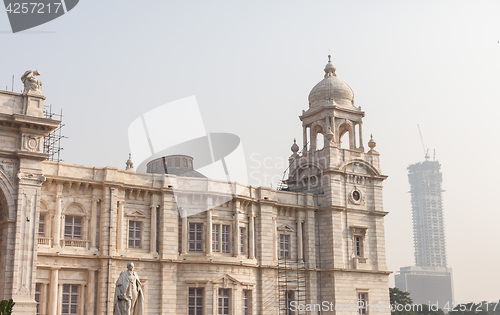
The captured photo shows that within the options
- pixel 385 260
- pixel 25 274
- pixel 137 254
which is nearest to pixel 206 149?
pixel 137 254

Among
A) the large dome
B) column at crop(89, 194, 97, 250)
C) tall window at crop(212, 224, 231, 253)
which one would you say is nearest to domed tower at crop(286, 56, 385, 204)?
the large dome

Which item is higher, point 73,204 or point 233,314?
point 73,204

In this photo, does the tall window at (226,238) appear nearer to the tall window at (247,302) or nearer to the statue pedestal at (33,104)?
the tall window at (247,302)

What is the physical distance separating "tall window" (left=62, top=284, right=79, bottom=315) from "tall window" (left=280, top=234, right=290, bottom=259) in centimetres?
1348

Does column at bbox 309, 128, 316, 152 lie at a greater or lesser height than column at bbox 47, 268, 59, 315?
greater

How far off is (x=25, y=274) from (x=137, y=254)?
8232mm

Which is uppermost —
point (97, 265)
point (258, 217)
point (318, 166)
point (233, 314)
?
point (318, 166)

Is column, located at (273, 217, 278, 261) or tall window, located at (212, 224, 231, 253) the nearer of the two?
tall window, located at (212, 224, 231, 253)

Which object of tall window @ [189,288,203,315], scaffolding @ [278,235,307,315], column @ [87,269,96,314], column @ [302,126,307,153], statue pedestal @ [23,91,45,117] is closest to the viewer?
statue pedestal @ [23,91,45,117]

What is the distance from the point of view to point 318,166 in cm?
4459

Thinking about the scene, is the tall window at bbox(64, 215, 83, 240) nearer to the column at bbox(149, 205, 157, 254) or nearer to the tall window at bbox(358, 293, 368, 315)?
the column at bbox(149, 205, 157, 254)

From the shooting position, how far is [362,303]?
144 ft

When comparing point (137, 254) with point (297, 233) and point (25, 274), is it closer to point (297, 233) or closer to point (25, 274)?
point (25, 274)

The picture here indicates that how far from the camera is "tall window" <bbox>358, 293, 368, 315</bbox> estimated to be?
43.5 meters
